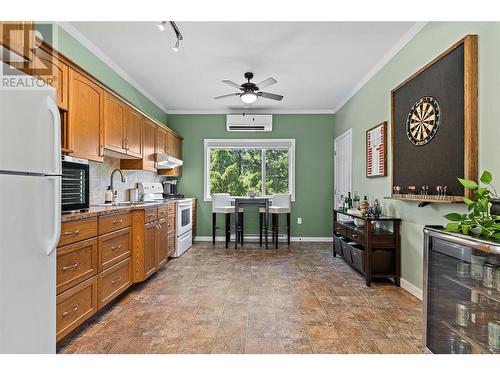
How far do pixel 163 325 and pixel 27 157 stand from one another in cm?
159

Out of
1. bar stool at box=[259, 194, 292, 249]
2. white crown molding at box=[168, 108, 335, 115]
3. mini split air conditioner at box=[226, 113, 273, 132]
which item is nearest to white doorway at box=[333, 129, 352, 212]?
white crown molding at box=[168, 108, 335, 115]

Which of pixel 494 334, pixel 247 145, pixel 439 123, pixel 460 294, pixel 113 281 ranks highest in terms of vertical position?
pixel 247 145

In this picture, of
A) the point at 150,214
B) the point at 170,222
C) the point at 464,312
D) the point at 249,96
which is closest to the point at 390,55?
the point at 249,96

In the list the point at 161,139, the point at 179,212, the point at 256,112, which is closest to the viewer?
the point at 179,212

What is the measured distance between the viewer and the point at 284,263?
4285 millimetres

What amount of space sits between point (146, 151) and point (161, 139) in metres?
0.66

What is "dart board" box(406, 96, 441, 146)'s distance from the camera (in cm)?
259

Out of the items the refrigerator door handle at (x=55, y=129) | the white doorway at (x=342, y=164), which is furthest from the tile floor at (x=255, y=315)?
the white doorway at (x=342, y=164)

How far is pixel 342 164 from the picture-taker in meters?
5.51

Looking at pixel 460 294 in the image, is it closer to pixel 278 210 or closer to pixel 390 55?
pixel 390 55

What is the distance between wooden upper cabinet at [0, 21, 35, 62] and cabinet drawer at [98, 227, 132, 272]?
4.68 feet

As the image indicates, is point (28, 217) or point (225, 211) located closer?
point (28, 217)
